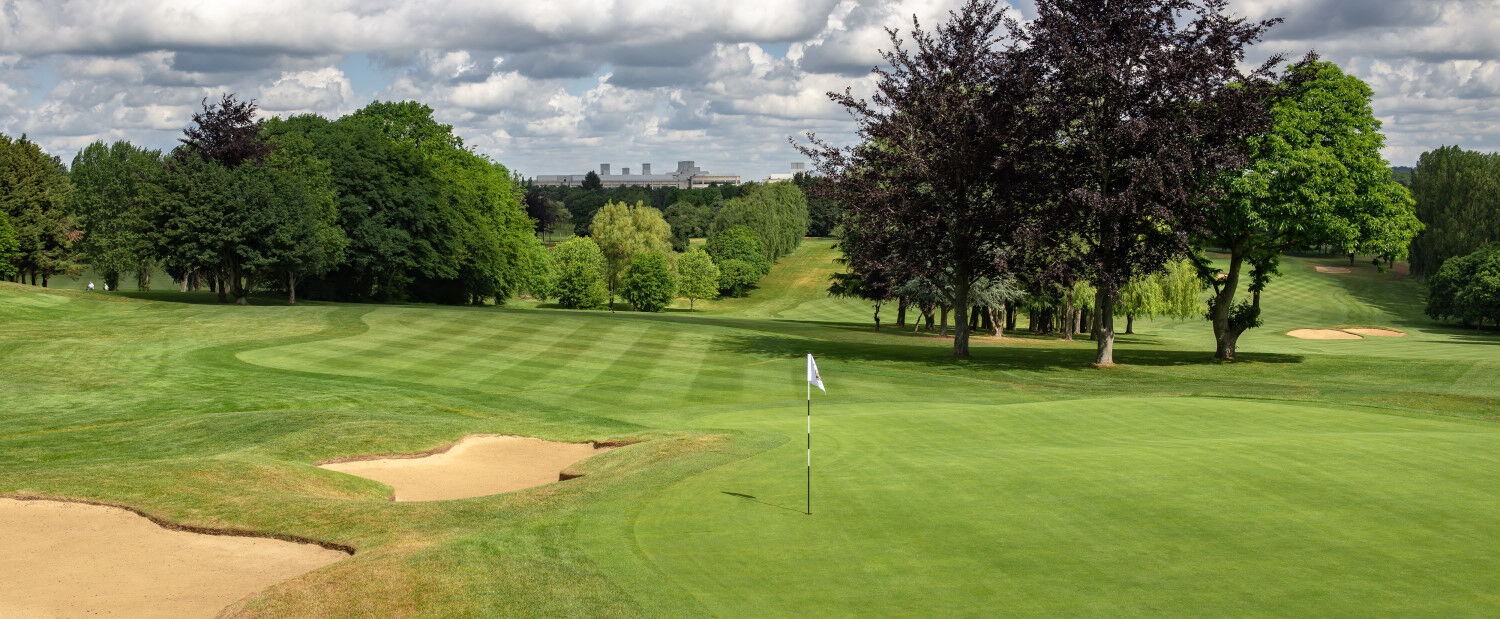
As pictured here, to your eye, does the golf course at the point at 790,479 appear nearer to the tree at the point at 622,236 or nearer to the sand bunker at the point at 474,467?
the sand bunker at the point at 474,467

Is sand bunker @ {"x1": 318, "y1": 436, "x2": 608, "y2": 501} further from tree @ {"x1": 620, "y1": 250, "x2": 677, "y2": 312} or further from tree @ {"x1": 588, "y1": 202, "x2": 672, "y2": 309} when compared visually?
tree @ {"x1": 588, "y1": 202, "x2": 672, "y2": 309}

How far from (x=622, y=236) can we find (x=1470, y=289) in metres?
82.6

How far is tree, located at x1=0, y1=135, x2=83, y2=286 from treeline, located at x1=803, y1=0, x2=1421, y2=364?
226 ft

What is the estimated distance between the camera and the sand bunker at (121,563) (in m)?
11.0

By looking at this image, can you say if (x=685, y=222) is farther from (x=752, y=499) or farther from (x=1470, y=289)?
(x=752, y=499)

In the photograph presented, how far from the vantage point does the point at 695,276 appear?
119 metres

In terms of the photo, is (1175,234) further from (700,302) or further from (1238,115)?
(700,302)

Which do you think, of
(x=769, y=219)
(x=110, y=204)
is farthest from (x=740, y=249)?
(x=110, y=204)

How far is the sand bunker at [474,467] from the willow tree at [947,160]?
72.8ft

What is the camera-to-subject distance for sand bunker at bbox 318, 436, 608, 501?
18875 millimetres

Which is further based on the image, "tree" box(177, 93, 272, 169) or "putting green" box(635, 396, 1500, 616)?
"tree" box(177, 93, 272, 169)

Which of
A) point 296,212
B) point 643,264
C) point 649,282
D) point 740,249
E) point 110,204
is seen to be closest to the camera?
point 296,212

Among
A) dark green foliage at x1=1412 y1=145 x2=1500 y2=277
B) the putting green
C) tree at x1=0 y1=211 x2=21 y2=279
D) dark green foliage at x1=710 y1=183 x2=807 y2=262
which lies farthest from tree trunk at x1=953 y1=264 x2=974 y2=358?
dark green foliage at x1=710 y1=183 x2=807 y2=262

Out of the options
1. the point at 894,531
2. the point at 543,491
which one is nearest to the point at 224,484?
the point at 543,491
